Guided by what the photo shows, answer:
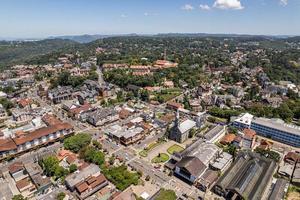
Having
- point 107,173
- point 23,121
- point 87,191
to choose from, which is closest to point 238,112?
point 107,173

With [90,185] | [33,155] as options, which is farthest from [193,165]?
[33,155]

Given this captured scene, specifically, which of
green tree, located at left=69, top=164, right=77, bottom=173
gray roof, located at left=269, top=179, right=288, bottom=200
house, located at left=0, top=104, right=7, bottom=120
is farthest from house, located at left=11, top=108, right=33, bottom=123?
gray roof, located at left=269, top=179, right=288, bottom=200

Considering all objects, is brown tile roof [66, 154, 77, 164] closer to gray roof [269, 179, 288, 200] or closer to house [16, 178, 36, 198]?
house [16, 178, 36, 198]

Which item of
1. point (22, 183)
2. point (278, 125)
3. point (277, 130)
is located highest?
point (278, 125)

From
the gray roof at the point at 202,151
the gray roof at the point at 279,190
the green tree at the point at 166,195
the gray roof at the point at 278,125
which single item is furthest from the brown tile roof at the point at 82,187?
the gray roof at the point at 278,125

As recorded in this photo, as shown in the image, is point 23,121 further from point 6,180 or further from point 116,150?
point 116,150

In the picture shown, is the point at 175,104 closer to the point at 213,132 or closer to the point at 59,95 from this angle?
the point at 213,132
